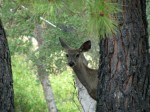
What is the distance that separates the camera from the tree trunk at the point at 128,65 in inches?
231

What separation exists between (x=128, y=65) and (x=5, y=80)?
155 centimetres

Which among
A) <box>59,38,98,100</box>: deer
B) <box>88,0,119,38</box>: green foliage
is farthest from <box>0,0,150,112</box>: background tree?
<box>59,38,98,100</box>: deer

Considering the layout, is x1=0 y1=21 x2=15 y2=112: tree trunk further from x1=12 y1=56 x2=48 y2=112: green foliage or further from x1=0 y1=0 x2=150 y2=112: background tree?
x1=12 y1=56 x2=48 y2=112: green foliage

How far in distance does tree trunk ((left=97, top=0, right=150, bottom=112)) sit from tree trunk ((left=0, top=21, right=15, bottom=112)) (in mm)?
1300

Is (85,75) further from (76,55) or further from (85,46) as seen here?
(85,46)

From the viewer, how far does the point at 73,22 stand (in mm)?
12992

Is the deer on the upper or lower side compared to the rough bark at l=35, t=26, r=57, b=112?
upper

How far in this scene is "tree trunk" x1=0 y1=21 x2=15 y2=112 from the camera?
5211 mm

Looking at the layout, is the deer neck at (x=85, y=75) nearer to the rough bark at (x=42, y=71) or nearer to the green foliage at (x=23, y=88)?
the rough bark at (x=42, y=71)

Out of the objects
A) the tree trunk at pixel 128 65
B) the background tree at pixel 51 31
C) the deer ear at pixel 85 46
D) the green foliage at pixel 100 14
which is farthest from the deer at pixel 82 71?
the green foliage at pixel 100 14

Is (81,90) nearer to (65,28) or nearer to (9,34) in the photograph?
(65,28)

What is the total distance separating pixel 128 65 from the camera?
19.3 ft

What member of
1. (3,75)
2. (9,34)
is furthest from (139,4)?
(9,34)

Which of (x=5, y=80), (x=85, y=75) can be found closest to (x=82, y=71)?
(x=85, y=75)
